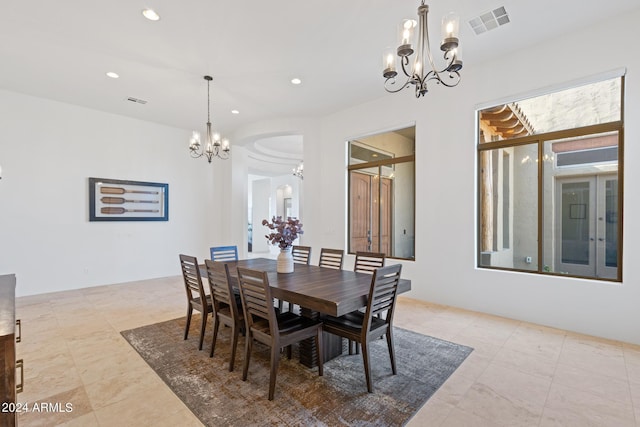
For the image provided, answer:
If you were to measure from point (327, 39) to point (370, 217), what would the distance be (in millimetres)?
3284

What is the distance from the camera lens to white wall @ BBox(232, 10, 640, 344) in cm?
316

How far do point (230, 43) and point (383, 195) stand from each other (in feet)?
11.7

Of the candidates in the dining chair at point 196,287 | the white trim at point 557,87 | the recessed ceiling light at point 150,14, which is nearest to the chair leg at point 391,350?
the dining chair at point 196,287

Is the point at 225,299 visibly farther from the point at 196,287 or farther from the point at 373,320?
the point at 373,320

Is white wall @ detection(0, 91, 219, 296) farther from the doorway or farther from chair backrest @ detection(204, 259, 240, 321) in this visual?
the doorway

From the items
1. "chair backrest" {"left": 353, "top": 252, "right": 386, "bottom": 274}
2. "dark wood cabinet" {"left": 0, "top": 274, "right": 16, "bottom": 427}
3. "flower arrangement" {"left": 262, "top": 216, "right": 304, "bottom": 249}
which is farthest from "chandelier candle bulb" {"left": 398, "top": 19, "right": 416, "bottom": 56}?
"dark wood cabinet" {"left": 0, "top": 274, "right": 16, "bottom": 427}

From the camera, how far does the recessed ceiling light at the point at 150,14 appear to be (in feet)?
9.84

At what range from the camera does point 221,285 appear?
2.73m

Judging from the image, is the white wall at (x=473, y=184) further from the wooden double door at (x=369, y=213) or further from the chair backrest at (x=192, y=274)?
the chair backrest at (x=192, y=274)

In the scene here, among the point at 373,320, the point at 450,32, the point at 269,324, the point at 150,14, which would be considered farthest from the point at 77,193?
the point at 450,32

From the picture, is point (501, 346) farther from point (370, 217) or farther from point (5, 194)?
point (5, 194)

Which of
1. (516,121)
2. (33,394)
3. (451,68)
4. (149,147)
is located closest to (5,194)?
(149,147)

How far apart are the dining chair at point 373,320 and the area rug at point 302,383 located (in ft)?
0.60

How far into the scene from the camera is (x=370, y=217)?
232 inches
